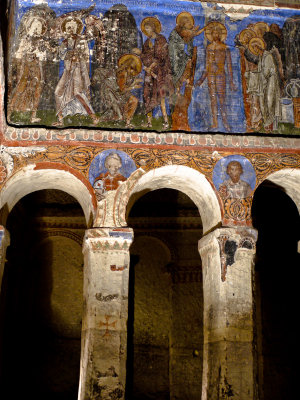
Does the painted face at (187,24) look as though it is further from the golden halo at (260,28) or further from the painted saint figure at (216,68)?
the golden halo at (260,28)

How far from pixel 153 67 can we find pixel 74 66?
4.16ft

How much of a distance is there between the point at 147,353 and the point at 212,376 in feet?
15.5

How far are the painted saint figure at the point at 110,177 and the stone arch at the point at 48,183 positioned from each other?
0.39 feet

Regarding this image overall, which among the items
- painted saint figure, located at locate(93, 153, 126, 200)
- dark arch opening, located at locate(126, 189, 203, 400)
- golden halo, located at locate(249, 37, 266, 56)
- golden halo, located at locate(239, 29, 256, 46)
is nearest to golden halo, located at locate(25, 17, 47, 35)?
painted saint figure, located at locate(93, 153, 126, 200)

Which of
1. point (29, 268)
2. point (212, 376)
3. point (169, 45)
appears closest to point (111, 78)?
point (169, 45)

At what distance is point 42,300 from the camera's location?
501 inches

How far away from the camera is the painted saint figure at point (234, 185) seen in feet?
28.1

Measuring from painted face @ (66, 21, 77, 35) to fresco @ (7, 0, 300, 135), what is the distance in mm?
16

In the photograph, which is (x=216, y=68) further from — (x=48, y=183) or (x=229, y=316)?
(x=229, y=316)

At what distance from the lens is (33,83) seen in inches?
348

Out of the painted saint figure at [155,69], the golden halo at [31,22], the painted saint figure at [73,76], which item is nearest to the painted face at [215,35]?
the painted saint figure at [155,69]

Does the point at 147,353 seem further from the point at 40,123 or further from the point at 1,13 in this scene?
the point at 1,13

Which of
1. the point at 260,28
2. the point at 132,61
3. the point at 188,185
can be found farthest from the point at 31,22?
the point at 260,28

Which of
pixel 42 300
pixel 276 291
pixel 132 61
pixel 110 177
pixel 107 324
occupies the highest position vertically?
pixel 132 61
